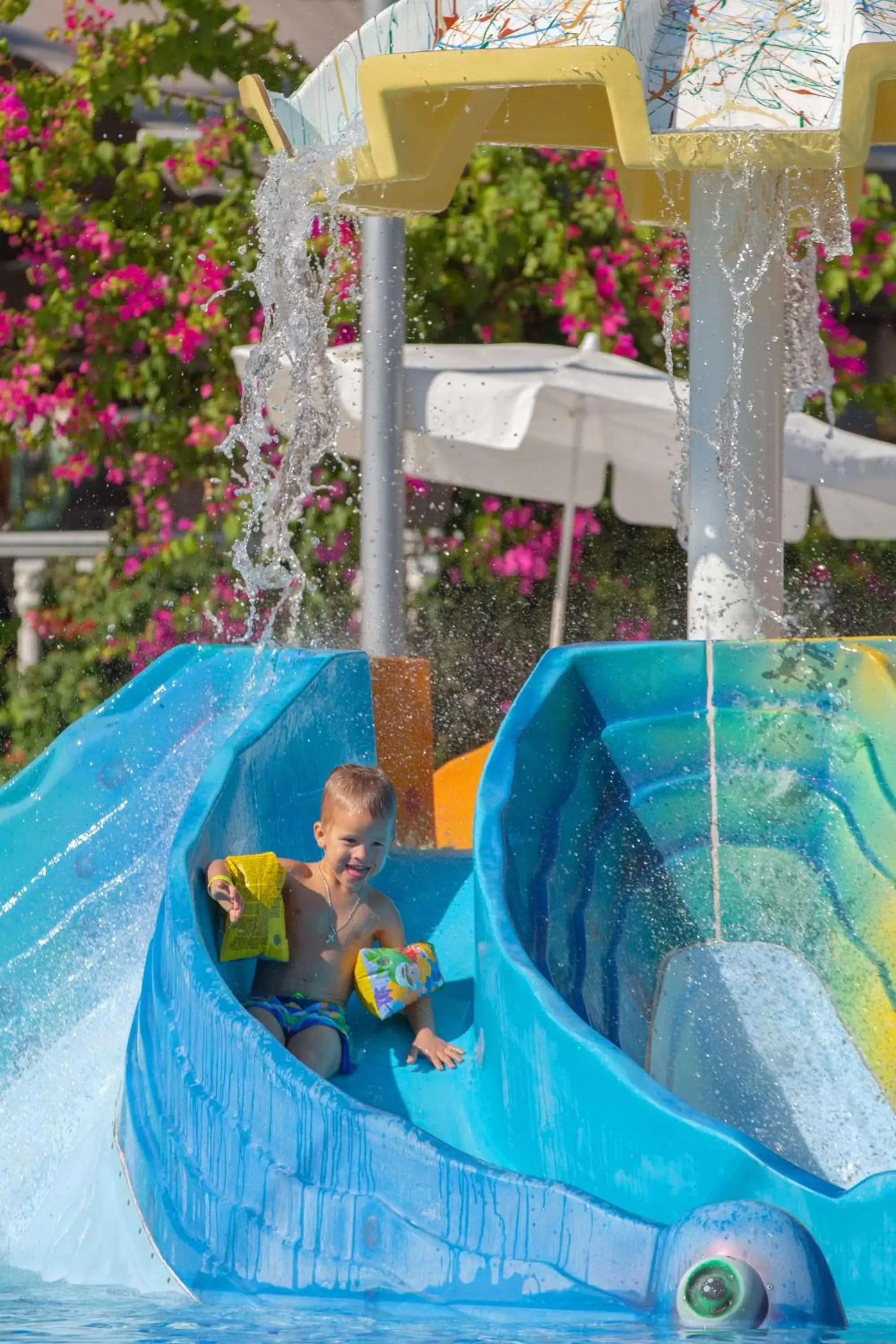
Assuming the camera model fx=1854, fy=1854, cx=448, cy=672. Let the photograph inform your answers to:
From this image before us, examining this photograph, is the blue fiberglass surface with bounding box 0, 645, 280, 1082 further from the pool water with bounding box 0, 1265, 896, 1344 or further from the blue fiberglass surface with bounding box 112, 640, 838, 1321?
the pool water with bounding box 0, 1265, 896, 1344

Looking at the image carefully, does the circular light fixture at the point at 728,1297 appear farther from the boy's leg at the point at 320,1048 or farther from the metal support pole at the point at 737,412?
the metal support pole at the point at 737,412

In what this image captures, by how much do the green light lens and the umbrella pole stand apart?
210 inches

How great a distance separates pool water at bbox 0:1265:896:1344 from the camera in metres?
2.38

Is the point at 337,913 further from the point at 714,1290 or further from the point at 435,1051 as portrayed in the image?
the point at 714,1290

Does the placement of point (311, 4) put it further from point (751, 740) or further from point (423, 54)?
point (751, 740)

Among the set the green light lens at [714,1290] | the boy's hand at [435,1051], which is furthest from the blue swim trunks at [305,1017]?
the green light lens at [714,1290]

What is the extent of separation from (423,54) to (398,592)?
2233 millimetres

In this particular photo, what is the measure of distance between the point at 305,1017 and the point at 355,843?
0.35 meters

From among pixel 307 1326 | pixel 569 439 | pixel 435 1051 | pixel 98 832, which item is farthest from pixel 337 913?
pixel 569 439

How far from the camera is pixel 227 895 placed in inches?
Answer: 132

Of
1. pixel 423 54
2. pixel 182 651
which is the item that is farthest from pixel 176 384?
pixel 423 54

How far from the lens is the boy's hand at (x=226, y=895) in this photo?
335cm

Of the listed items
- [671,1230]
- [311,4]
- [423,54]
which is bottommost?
[671,1230]

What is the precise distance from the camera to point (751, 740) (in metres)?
3.91
